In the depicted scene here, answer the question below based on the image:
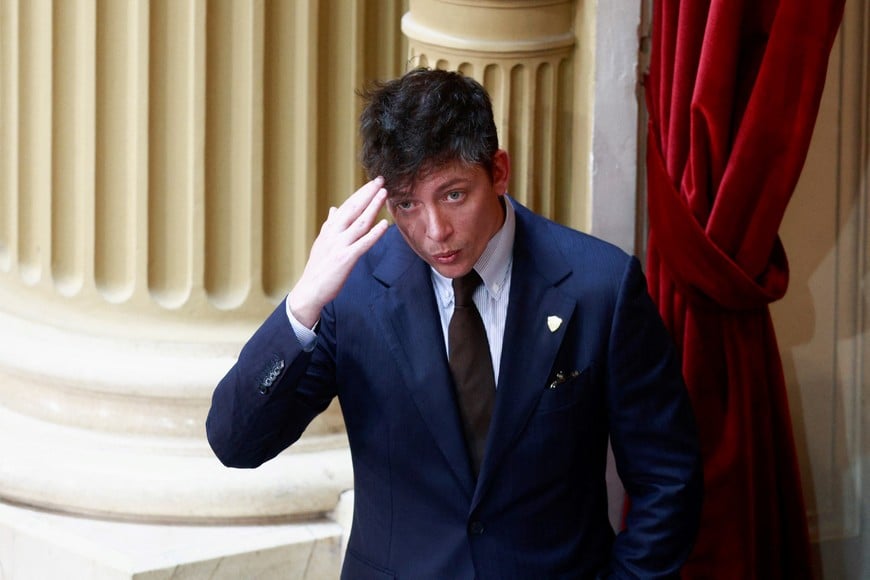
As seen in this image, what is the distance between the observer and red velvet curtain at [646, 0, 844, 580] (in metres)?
3.50

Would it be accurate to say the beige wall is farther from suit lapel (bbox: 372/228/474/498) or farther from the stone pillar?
suit lapel (bbox: 372/228/474/498)

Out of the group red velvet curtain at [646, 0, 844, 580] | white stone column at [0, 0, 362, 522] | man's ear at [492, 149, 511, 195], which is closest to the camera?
man's ear at [492, 149, 511, 195]

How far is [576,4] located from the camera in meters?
3.86

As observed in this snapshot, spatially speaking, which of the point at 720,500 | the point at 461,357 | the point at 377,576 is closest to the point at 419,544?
the point at 377,576

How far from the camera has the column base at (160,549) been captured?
383 cm

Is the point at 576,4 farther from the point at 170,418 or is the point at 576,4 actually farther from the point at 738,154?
the point at 170,418

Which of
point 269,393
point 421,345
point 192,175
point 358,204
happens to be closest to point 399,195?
point 358,204

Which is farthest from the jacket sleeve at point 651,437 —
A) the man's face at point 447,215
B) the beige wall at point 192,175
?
the beige wall at point 192,175

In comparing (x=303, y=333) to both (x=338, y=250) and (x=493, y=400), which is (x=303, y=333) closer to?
(x=338, y=250)

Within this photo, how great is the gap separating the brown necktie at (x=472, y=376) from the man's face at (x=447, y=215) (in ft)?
0.55

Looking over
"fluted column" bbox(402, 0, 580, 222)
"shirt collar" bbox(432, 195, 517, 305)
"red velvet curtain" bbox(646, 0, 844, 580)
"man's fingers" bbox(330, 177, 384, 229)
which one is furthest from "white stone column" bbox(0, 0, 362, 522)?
"man's fingers" bbox(330, 177, 384, 229)

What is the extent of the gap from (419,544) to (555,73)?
1.35m

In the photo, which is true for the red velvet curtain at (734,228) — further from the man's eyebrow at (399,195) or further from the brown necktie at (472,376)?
the man's eyebrow at (399,195)

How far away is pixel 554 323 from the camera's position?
118 inches
